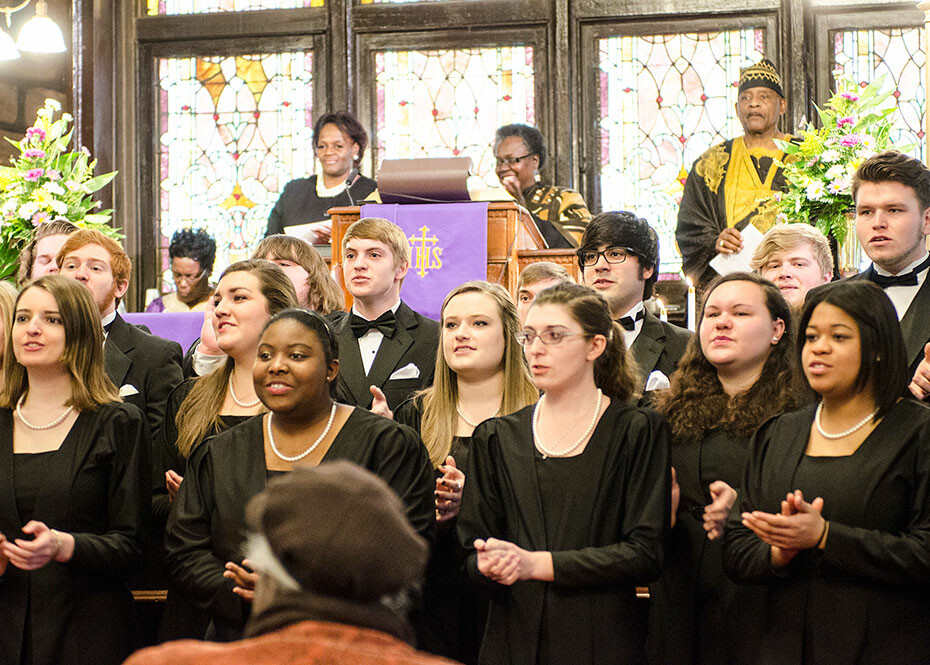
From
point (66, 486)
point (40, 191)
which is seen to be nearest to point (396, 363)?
point (66, 486)

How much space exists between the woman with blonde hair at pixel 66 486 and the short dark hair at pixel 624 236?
184cm

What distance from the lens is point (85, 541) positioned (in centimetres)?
369

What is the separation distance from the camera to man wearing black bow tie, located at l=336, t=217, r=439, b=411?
15.5 ft

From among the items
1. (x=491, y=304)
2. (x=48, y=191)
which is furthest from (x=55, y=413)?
(x=48, y=191)

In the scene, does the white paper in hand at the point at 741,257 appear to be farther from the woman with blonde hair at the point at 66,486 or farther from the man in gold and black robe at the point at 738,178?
the woman with blonde hair at the point at 66,486

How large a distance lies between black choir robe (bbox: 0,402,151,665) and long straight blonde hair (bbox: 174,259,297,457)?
0.20 m

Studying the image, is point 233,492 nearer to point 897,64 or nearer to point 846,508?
point 846,508

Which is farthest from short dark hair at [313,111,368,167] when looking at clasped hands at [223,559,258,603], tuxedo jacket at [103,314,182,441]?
clasped hands at [223,559,258,603]

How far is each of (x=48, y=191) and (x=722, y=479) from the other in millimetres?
4546

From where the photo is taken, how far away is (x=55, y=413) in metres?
3.92

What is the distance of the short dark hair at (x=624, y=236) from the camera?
15.4 ft

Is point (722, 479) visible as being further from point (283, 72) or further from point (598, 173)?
point (283, 72)

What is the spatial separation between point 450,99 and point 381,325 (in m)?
4.87

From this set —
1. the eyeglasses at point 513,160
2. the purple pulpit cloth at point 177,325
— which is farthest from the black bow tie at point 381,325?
the eyeglasses at point 513,160
